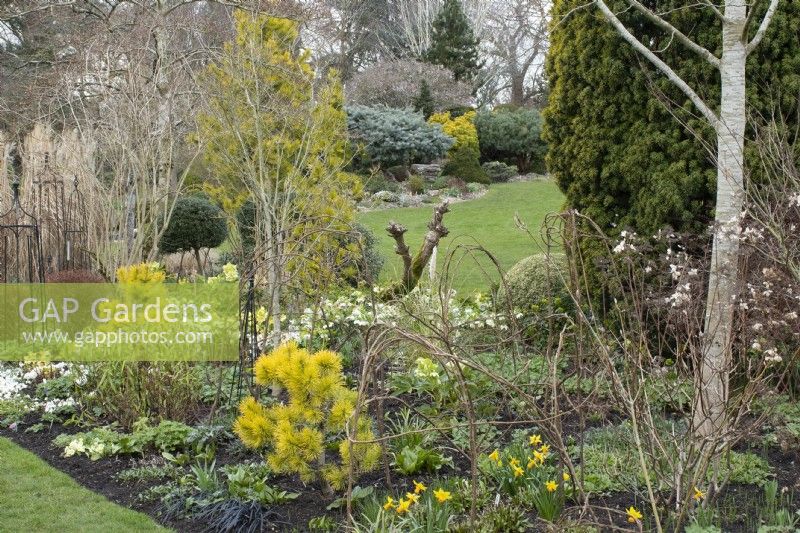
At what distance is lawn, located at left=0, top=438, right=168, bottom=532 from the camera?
4.03 meters

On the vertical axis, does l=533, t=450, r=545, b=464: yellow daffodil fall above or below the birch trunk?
below

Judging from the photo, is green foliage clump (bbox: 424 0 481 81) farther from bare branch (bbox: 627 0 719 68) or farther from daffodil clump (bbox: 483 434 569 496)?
daffodil clump (bbox: 483 434 569 496)

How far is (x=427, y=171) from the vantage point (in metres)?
20.8

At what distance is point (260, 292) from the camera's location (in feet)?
26.3

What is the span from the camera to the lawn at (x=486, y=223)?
12203 millimetres

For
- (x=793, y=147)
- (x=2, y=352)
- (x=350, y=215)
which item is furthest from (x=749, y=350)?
(x=2, y=352)

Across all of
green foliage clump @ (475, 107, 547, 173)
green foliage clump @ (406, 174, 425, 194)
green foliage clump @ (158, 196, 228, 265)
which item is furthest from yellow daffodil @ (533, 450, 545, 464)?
green foliage clump @ (475, 107, 547, 173)

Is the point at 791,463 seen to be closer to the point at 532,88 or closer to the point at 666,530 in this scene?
the point at 666,530

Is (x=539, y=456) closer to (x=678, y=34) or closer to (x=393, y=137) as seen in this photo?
(x=678, y=34)

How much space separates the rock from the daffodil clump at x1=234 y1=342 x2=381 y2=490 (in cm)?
1699

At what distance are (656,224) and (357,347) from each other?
2613mm

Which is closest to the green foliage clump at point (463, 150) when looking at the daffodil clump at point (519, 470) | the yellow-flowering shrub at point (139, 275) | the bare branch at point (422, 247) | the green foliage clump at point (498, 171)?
the green foliage clump at point (498, 171)

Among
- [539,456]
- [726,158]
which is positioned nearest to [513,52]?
[726,158]

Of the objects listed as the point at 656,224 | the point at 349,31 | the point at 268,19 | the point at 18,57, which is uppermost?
the point at 349,31
